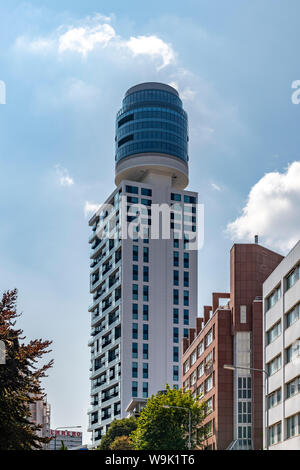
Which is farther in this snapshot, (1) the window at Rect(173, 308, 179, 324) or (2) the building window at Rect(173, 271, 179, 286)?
(2) the building window at Rect(173, 271, 179, 286)

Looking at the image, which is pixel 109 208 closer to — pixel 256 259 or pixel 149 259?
pixel 149 259

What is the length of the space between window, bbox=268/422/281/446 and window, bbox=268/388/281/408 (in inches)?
71.1

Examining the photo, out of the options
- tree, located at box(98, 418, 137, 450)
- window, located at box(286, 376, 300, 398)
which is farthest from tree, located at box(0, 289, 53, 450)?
tree, located at box(98, 418, 137, 450)

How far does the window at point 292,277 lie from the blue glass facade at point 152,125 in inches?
4429

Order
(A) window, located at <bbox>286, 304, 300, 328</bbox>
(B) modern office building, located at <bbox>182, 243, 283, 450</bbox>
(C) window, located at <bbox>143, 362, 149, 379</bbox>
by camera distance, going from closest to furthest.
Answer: (A) window, located at <bbox>286, 304, 300, 328</bbox>, (B) modern office building, located at <bbox>182, 243, 283, 450</bbox>, (C) window, located at <bbox>143, 362, 149, 379</bbox>

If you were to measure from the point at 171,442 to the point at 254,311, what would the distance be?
19.0 m

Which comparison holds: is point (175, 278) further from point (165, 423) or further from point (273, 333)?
point (273, 333)

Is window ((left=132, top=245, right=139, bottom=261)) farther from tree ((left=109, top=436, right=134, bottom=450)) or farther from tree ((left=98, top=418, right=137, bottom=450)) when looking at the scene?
tree ((left=109, top=436, right=134, bottom=450))

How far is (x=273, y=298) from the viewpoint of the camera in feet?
233

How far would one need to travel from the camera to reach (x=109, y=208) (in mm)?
177750

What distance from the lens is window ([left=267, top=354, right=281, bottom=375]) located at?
67.5 m

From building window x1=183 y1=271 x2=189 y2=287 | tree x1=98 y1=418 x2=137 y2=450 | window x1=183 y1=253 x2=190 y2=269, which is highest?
window x1=183 y1=253 x2=190 y2=269

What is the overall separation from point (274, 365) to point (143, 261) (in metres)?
101

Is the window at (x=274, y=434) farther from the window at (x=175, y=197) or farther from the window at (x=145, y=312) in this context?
the window at (x=175, y=197)
